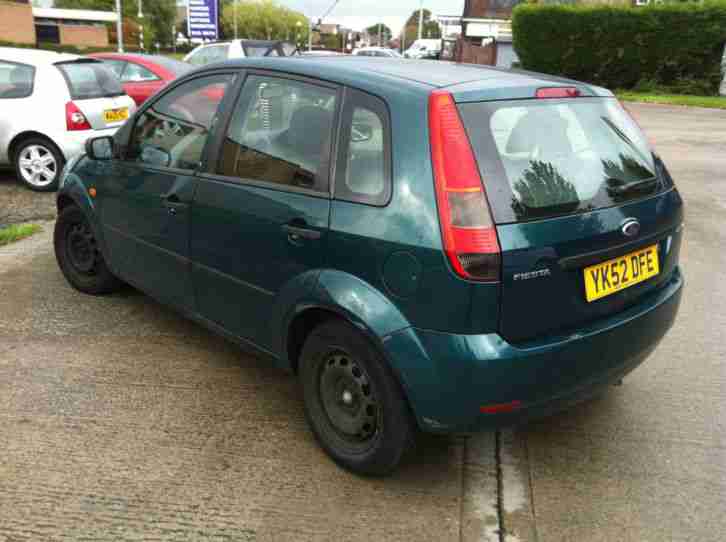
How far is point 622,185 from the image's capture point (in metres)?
2.89

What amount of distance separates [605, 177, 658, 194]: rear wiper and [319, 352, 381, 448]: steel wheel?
1.27 metres

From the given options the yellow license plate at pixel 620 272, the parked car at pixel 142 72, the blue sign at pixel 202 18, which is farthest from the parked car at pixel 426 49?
the yellow license plate at pixel 620 272

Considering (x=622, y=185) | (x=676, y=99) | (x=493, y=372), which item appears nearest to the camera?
(x=493, y=372)

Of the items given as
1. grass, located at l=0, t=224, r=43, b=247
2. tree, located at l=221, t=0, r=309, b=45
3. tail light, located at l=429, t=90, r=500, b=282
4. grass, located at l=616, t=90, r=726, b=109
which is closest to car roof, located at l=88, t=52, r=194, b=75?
grass, located at l=0, t=224, r=43, b=247

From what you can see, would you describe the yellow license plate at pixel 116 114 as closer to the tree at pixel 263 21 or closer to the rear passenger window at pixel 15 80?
the rear passenger window at pixel 15 80

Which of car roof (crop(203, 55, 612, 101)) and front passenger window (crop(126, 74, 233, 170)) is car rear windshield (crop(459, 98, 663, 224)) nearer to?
car roof (crop(203, 55, 612, 101))

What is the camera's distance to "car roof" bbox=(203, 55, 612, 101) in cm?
277

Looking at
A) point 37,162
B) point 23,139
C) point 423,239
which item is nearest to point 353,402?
point 423,239

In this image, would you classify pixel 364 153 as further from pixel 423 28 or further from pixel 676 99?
pixel 423 28

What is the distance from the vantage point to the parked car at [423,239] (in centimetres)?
250

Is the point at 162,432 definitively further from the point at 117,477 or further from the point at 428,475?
the point at 428,475

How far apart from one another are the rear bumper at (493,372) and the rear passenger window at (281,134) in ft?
2.71

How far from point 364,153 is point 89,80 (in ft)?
22.8

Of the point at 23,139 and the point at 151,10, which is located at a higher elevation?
the point at 151,10
